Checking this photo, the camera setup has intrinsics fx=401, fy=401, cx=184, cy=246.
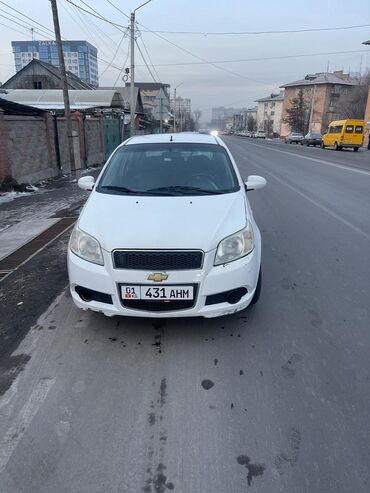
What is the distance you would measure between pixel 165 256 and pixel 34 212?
6998 mm

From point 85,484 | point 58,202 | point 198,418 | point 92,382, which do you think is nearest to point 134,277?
point 92,382

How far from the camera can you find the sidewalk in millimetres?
7078

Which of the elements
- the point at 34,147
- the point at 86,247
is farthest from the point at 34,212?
the point at 86,247

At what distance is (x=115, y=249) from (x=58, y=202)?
7.96 metres

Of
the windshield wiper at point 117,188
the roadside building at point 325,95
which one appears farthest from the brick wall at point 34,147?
the roadside building at point 325,95

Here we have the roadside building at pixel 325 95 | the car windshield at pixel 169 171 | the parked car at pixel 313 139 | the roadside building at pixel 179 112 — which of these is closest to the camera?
the car windshield at pixel 169 171

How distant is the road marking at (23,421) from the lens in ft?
7.64

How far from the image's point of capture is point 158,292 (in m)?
3.17

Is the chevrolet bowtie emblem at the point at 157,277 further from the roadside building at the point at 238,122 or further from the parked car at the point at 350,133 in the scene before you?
the roadside building at the point at 238,122

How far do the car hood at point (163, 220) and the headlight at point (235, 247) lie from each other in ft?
0.17

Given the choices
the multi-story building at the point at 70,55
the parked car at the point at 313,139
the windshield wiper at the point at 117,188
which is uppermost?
the multi-story building at the point at 70,55

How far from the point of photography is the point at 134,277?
3143mm

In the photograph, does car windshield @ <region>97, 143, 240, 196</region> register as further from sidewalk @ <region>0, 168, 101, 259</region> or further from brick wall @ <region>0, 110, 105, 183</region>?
brick wall @ <region>0, 110, 105, 183</region>

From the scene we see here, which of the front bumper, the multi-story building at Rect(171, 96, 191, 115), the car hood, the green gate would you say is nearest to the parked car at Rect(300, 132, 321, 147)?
the multi-story building at Rect(171, 96, 191, 115)
